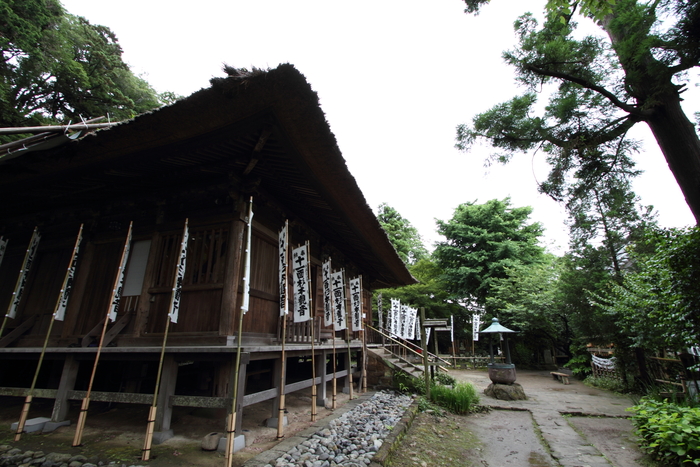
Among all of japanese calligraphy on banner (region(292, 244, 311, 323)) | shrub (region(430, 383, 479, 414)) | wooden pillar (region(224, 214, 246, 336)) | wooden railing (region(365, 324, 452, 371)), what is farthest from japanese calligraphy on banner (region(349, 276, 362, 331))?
wooden pillar (region(224, 214, 246, 336))

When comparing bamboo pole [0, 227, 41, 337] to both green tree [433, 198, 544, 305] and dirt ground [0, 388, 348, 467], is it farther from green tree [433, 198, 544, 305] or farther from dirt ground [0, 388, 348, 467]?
green tree [433, 198, 544, 305]

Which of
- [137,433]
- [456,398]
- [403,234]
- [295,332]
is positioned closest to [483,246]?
[403,234]

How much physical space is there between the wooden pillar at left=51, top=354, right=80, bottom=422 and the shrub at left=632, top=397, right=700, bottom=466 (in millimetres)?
8263

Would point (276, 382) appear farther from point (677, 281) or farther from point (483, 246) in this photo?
point (483, 246)

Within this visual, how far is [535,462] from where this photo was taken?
4.83 m

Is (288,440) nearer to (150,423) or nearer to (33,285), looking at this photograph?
(150,423)

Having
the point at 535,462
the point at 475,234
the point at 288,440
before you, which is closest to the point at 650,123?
the point at 535,462

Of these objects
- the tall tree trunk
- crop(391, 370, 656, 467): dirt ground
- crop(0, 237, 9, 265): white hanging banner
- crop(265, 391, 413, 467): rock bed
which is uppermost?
the tall tree trunk

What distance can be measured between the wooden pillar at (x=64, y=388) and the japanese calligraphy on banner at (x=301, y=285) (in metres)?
3.37

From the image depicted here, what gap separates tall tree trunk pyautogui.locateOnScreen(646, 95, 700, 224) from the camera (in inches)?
216

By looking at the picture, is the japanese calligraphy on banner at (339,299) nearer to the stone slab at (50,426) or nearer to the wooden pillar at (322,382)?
the wooden pillar at (322,382)

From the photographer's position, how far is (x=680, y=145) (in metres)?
5.67

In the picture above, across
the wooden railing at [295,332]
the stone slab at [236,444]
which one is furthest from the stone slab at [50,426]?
the wooden railing at [295,332]

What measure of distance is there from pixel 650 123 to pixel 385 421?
7.55m
